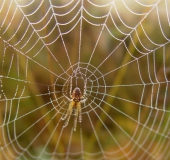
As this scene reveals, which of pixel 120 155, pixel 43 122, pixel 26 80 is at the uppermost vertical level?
pixel 26 80

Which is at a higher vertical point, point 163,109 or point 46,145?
point 163,109

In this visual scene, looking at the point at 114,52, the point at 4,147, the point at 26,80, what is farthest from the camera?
the point at 114,52

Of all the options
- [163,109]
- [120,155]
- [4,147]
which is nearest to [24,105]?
[4,147]

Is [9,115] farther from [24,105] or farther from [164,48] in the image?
[164,48]

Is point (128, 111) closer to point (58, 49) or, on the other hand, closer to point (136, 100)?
point (136, 100)

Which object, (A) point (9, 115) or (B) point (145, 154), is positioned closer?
(A) point (9, 115)

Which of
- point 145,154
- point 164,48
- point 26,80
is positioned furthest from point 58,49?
point 145,154

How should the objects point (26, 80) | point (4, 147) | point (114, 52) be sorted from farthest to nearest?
1. point (114, 52)
2. point (26, 80)
3. point (4, 147)
